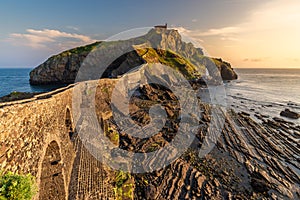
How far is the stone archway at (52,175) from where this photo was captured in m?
10.9

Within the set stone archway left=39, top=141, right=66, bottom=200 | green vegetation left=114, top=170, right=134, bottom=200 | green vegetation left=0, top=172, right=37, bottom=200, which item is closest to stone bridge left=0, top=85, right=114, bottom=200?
stone archway left=39, top=141, right=66, bottom=200

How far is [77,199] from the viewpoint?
12.2 m

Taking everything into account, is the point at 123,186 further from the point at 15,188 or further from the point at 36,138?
the point at 15,188

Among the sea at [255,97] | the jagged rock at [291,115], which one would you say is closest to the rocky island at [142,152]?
the jagged rock at [291,115]

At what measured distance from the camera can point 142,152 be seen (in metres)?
21.6

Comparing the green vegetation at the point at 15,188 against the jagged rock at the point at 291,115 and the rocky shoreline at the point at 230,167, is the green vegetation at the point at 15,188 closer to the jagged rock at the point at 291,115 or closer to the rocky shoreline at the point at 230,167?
the rocky shoreline at the point at 230,167

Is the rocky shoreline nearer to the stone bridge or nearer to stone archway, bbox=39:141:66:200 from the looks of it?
the stone bridge

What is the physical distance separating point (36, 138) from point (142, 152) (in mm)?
13818

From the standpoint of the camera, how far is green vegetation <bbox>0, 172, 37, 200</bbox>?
5820 millimetres

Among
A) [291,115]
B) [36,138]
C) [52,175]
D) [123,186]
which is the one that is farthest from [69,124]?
[291,115]

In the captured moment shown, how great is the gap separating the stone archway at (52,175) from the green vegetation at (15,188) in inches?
193

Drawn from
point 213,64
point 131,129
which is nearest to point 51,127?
point 131,129

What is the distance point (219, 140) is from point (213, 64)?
108 metres

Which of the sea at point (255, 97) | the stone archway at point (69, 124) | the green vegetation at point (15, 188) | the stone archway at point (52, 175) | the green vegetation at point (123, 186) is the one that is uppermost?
the green vegetation at point (15, 188)
